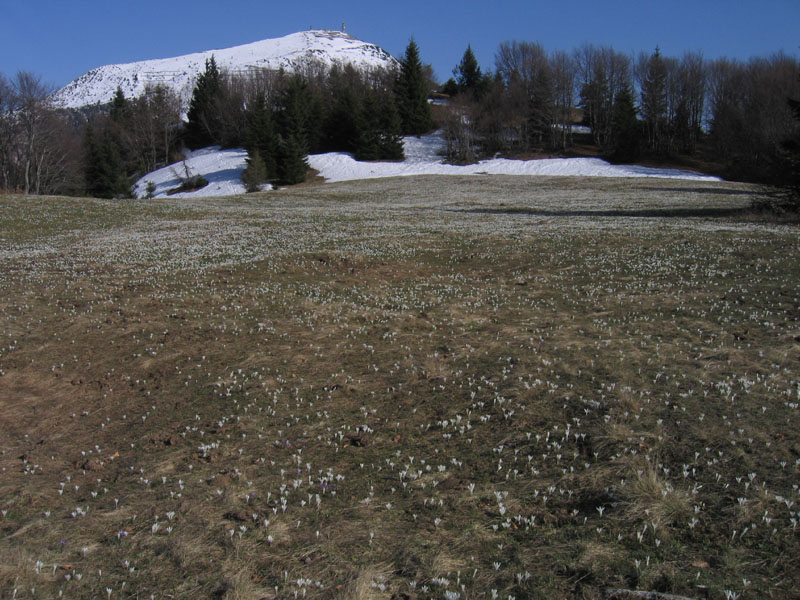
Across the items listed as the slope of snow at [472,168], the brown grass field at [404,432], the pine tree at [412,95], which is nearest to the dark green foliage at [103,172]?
the slope of snow at [472,168]

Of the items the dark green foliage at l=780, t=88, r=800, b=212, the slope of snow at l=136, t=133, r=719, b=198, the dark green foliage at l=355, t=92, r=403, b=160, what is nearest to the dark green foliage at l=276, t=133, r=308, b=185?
the slope of snow at l=136, t=133, r=719, b=198

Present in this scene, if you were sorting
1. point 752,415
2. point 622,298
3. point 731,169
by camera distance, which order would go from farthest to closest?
point 731,169, point 622,298, point 752,415

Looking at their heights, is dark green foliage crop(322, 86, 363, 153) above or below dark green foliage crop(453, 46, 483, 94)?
below

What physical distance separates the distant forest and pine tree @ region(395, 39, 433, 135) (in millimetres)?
280

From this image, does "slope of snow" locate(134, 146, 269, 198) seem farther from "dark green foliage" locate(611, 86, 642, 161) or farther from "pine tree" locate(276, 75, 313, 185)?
"dark green foliage" locate(611, 86, 642, 161)

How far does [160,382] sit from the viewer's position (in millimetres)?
10438

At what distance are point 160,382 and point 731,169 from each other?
3890 inches

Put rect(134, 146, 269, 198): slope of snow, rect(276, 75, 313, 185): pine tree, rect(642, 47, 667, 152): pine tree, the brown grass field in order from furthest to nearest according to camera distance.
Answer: rect(642, 47, 667, 152): pine tree → rect(134, 146, 269, 198): slope of snow → rect(276, 75, 313, 185): pine tree → the brown grass field

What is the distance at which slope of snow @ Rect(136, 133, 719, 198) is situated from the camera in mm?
86375

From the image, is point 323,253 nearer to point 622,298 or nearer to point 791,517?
point 622,298

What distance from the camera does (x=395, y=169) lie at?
96.0m

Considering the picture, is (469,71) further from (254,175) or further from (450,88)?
(254,175)

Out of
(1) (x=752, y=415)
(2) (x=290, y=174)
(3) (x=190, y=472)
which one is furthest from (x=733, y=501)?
(2) (x=290, y=174)

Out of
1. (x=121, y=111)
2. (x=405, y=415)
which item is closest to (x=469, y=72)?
(x=121, y=111)
